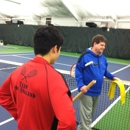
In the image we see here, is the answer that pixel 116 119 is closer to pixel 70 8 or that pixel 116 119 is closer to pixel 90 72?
pixel 90 72

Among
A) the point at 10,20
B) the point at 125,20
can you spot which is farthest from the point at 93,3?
the point at 10,20

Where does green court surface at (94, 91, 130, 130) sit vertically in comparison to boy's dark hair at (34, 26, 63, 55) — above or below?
below

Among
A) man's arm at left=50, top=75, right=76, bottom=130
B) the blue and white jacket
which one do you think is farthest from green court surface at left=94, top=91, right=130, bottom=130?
man's arm at left=50, top=75, right=76, bottom=130

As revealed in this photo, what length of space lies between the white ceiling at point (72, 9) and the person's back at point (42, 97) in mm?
15081

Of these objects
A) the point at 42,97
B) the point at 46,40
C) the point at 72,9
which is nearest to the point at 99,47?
the point at 46,40

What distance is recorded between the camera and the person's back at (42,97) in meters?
1.25

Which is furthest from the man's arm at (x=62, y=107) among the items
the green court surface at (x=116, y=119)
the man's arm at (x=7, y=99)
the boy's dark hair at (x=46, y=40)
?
the green court surface at (x=116, y=119)

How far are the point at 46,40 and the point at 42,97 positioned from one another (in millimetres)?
412

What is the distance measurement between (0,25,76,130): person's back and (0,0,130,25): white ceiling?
1508 centimetres

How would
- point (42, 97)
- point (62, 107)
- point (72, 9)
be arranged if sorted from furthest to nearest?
point (72, 9) < point (42, 97) < point (62, 107)

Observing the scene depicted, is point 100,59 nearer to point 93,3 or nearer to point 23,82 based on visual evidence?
point 23,82

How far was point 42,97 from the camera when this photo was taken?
4.42 feet

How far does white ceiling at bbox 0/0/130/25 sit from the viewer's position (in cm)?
1627

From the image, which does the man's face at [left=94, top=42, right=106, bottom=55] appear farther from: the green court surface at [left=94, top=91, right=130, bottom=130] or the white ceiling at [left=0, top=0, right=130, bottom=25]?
the white ceiling at [left=0, top=0, right=130, bottom=25]
